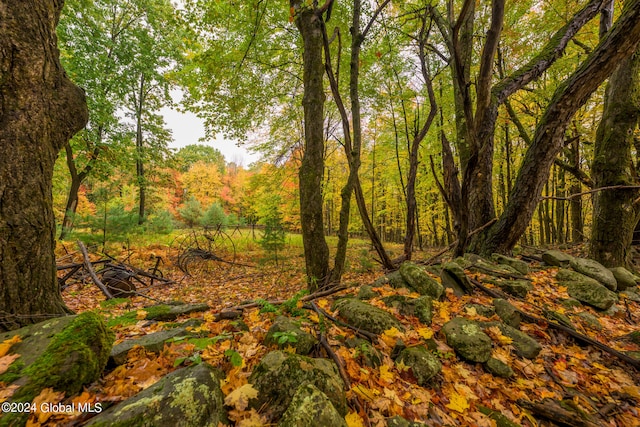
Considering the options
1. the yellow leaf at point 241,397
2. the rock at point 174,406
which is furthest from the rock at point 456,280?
the rock at point 174,406

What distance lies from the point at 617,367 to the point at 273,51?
9.23 meters

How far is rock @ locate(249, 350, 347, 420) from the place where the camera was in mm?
1574

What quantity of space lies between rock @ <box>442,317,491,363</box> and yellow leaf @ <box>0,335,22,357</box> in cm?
372

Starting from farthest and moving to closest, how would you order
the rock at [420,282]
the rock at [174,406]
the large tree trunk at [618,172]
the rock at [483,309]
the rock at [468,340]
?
the large tree trunk at [618,172] → the rock at [420,282] → the rock at [483,309] → the rock at [468,340] → the rock at [174,406]

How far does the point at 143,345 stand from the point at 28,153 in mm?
1957

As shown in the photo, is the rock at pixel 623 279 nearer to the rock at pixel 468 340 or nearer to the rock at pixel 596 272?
the rock at pixel 596 272

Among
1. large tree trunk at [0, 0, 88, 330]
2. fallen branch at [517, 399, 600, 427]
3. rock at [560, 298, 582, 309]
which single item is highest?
large tree trunk at [0, 0, 88, 330]

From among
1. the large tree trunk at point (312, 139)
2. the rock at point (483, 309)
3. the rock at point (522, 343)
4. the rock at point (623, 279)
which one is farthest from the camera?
the large tree trunk at point (312, 139)

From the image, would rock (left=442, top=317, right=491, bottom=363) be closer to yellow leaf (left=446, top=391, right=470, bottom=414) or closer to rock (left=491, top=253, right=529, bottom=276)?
yellow leaf (left=446, top=391, right=470, bottom=414)

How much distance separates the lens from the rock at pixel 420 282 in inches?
135

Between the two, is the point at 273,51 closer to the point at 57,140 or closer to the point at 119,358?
the point at 57,140

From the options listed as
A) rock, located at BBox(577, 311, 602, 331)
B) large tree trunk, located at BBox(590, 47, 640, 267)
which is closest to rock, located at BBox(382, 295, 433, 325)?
rock, located at BBox(577, 311, 602, 331)

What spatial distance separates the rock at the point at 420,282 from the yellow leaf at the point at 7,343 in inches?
163

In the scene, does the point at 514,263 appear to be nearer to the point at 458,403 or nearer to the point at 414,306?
the point at 414,306
